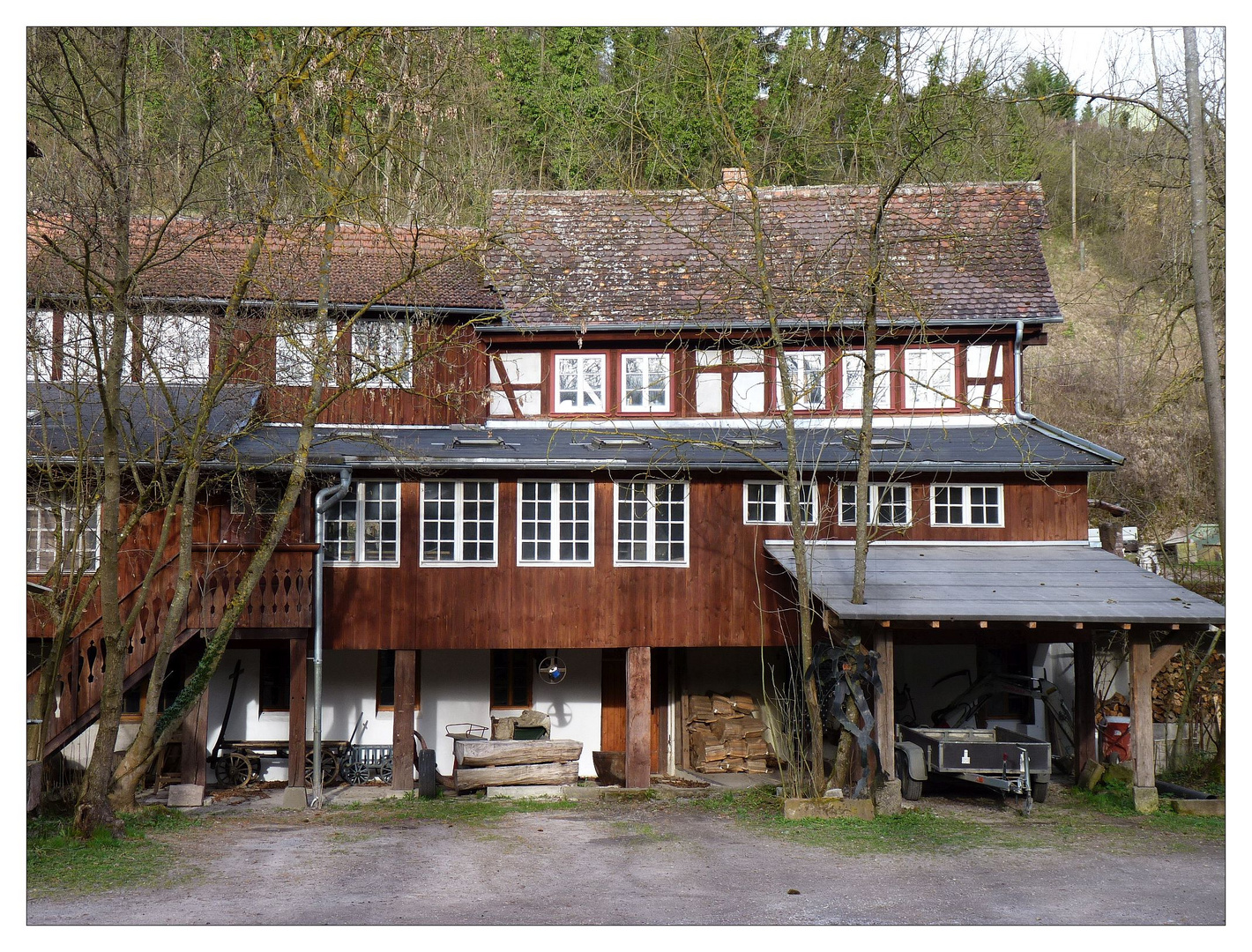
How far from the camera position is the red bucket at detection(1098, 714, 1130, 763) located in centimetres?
1611

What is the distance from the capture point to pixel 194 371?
49.4 feet

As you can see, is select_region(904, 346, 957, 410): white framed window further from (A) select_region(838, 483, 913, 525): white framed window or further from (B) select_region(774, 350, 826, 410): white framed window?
(A) select_region(838, 483, 913, 525): white framed window

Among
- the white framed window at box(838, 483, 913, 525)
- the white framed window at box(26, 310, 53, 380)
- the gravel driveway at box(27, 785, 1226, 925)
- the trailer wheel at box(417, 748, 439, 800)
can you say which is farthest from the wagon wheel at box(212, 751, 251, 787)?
the white framed window at box(838, 483, 913, 525)

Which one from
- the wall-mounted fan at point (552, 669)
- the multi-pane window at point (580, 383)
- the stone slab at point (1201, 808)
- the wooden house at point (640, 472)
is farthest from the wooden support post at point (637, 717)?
the stone slab at point (1201, 808)

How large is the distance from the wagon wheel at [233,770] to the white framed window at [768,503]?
769 centimetres

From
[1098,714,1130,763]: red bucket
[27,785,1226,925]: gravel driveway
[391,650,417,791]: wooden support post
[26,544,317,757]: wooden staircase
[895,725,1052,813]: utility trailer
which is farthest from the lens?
[1098,714,1130,763]: red bucket

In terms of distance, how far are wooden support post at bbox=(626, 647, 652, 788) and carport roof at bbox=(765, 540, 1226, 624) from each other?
2.37 m

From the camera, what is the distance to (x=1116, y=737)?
16.3 metres

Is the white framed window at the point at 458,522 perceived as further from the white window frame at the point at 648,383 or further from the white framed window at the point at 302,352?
the white window frame at the point at 648,383

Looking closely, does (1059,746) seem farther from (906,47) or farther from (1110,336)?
(1110,336)

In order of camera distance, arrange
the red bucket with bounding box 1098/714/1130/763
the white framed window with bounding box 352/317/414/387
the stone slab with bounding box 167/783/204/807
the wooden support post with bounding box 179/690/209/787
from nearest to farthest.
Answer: the stone slab with bounding box 167/783/204/807
the wooden support post with bounding box 179/690/209/787
the white framed window with bounding box 352/317/414/387
the red bucket with bounding box 1098/714/1130/763

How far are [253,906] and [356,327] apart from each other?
9305 mm

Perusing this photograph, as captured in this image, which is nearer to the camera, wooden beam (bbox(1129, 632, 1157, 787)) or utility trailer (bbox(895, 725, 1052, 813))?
wooden beam (bbox(1129, 632, 1157, 787))

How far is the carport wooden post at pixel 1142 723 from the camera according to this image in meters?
13.0
